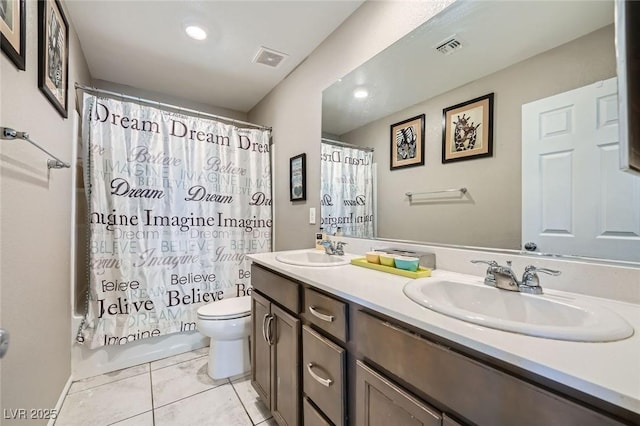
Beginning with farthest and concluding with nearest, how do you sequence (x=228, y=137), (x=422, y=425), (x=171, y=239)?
(x=228, y=137), (x=171, y=239), (x=422, y=425)

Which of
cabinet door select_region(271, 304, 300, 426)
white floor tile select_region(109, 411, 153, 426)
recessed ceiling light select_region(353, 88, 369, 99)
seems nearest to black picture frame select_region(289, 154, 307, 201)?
recessed ceiling light select_region(353, 88, 369, 99)

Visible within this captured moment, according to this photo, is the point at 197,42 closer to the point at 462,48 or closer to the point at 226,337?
the point at 462,48

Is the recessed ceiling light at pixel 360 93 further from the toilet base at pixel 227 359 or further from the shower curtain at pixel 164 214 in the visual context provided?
the toilet base at pixel 227 359

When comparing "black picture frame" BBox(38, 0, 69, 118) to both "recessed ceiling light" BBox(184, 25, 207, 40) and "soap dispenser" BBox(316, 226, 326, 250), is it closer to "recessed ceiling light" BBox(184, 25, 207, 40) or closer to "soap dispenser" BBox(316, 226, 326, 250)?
"recessed ceiling light" BBox(184, 25, 207, 40)

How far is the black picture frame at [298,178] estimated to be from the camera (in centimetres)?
203

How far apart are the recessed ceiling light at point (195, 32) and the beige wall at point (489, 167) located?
142 centimetres

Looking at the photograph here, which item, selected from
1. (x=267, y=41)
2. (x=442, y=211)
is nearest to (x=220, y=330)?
(x=442, y=211)

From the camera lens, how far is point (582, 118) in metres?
0.81

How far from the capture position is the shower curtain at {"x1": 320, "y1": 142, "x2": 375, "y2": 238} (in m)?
1.59

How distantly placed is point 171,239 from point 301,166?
3.90 ft

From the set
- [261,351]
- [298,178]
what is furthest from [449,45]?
[261,351]

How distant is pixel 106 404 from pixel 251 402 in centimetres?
84

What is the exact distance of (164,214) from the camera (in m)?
2.01

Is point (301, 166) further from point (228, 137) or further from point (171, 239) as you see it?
point (171, 239)
